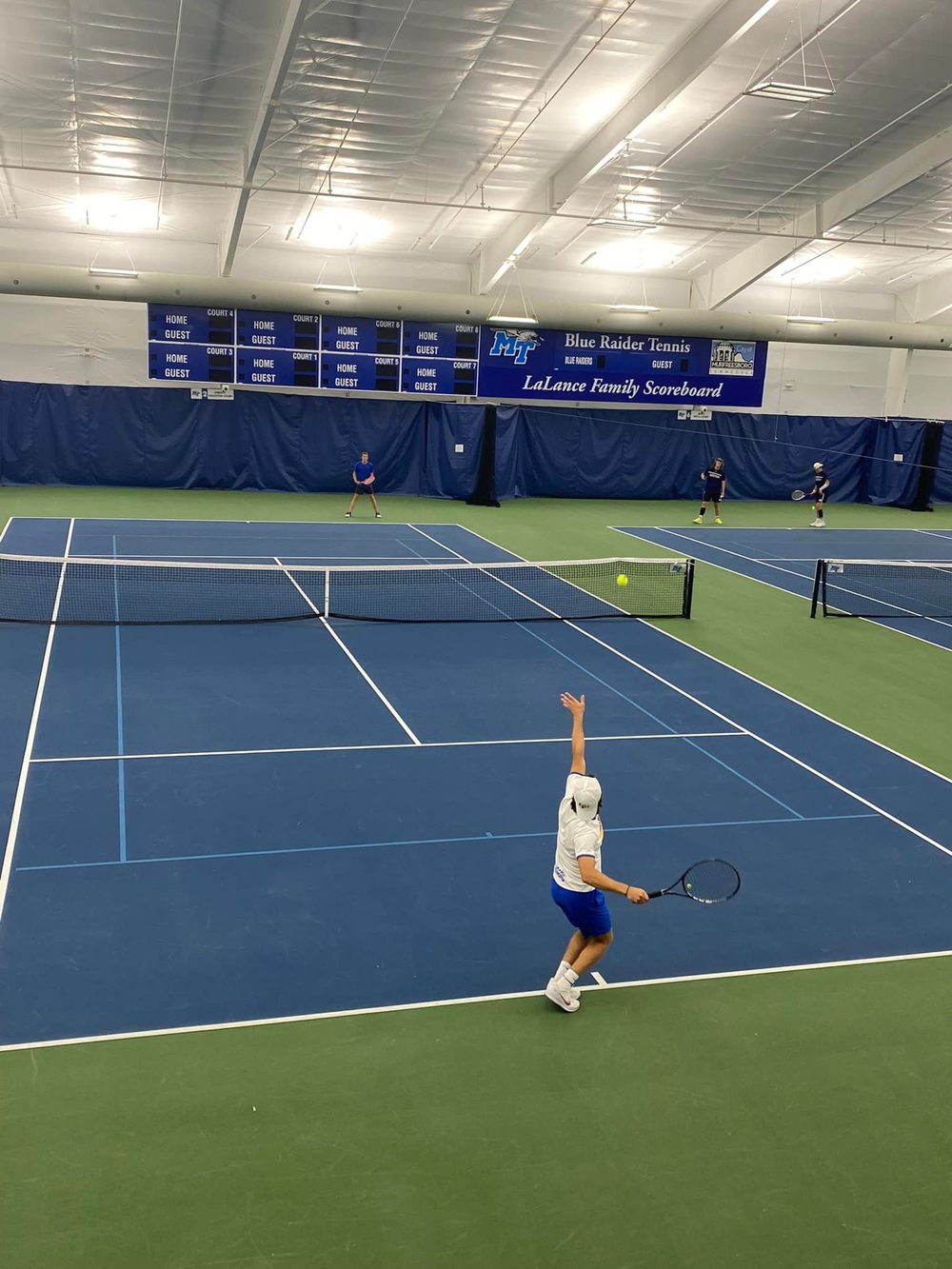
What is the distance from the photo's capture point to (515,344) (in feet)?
95.9

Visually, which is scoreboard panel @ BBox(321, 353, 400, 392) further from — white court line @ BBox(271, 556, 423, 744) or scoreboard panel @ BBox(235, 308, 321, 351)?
white court line @ BBox(271, 556, 423, 744)

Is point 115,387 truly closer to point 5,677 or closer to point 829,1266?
point 5,677

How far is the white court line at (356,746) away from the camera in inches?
373

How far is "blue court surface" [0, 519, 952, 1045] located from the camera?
6.35m

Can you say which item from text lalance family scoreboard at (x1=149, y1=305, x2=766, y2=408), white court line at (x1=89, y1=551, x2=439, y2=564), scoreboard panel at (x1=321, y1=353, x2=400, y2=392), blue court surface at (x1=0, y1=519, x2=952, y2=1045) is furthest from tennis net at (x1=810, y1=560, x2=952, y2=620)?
scoreboard panel at (x1=321, y1=353, x2=400, y2=392)

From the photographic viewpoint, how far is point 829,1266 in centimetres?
422

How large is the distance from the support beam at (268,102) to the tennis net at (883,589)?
10370 millimetres

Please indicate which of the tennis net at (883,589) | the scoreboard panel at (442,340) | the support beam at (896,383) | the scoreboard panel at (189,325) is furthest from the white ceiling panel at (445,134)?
the tennis net at (883,589)

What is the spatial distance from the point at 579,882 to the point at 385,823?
116 inches

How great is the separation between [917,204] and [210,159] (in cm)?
1490

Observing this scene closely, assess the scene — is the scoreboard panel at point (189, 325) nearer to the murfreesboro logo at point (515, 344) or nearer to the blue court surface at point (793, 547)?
the murfreesboro logo at point (515, 344)

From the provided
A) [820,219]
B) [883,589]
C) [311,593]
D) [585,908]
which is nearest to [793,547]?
[883,589]

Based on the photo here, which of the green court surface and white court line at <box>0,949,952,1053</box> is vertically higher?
the green court surface

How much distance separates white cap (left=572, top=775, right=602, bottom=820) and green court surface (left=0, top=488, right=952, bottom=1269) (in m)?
1.18
